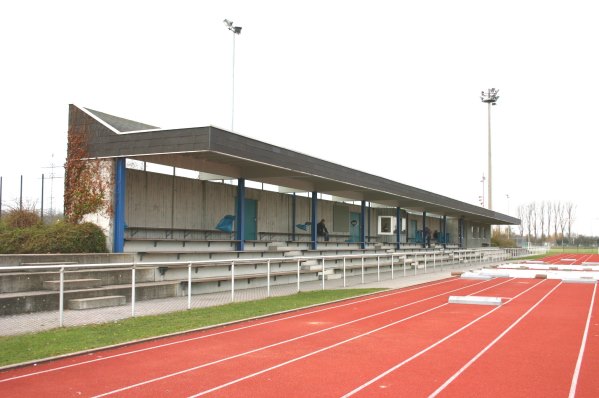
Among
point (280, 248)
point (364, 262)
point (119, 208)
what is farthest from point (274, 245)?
point (119, 208)

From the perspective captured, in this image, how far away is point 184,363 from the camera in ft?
25.7

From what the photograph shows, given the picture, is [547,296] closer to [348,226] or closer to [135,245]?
[135,245]

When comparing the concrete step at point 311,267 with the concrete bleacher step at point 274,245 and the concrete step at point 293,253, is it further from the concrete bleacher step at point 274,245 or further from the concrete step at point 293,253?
the concrete bleacher step at point 274,245

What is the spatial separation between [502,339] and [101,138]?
12663 mm

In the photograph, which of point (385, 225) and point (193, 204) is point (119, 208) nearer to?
point (193, 204)

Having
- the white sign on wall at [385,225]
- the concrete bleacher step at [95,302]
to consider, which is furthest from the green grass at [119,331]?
the white sign on wall at [385,225]

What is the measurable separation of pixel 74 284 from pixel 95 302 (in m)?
0.63

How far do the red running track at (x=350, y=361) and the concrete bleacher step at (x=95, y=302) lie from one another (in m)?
3.37

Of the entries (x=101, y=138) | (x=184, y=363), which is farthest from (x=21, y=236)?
(x=184, y=363)

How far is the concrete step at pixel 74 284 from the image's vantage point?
12273mm

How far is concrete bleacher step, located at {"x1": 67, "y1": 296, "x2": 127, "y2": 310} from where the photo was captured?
1205 centimetres

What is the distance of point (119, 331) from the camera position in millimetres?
10047

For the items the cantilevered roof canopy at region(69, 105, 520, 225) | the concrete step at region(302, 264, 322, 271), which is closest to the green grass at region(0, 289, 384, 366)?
the cantilevered roof canopy at region(69, 105, 520, 225)

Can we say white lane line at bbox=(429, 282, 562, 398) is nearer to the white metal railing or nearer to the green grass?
the green grass
